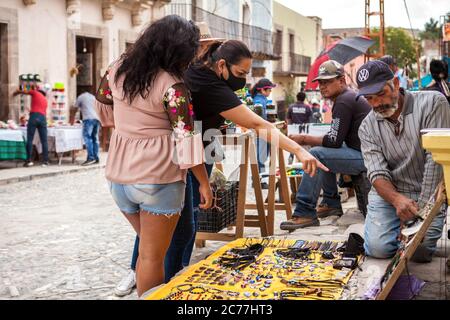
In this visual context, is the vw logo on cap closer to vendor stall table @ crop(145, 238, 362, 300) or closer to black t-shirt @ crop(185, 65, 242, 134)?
black t-shirt @ crop(185, 65, 242, 134)

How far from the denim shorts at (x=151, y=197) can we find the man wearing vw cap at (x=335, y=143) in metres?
2.72

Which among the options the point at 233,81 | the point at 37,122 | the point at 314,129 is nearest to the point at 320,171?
the point at 314,129

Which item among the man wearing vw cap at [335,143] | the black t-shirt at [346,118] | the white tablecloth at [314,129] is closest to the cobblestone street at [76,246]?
the man wearing vw cap at [335,143]

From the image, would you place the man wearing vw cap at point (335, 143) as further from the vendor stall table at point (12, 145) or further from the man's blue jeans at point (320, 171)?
the vendor stall table at point (12, 145)

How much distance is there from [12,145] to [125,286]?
29.8 ft

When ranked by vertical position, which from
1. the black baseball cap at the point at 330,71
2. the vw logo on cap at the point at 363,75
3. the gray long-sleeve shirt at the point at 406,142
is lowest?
the gray long-sleeve shirt at the point at 406,142

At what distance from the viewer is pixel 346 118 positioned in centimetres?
614

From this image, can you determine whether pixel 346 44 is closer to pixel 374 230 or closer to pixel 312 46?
pixel 374 230

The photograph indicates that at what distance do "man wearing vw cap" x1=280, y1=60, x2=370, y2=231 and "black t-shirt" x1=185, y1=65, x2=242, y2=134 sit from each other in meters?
1.84

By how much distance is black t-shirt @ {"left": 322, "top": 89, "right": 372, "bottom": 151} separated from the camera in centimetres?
614

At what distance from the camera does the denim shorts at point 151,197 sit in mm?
3385

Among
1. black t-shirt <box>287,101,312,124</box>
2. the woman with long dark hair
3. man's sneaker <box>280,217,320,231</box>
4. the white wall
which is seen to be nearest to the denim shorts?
the woman with long dark hair

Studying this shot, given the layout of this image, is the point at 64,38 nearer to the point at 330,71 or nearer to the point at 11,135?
the point at 11,135

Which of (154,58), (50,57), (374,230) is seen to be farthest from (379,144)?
(50,57)
